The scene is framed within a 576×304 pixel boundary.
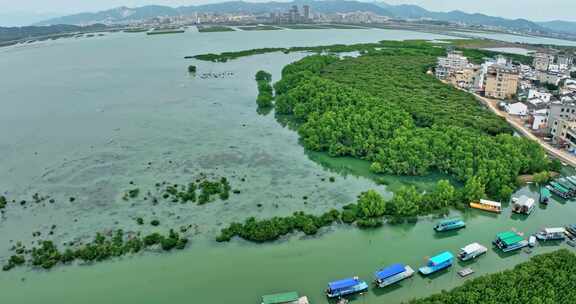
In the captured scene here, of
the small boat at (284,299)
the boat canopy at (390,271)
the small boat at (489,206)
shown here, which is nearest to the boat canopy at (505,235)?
the small boat at (489,206)

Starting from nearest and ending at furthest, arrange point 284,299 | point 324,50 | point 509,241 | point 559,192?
point 284,299
point 509,241
point 559,192
point 324,50

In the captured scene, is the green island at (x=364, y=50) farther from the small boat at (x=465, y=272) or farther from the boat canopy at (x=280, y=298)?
the boat canopy at (x=280, y=298)

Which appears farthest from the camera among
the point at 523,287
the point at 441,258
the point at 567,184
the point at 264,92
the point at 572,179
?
the point at 264,92

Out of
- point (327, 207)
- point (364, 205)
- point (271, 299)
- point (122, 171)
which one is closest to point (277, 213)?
point (327, 207)

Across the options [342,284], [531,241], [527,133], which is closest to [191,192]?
[342,284]

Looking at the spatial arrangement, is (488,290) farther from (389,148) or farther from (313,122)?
(313,122)

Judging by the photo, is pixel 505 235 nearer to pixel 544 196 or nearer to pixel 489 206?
pixel 489 206

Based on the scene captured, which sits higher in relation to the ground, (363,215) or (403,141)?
(403,141)
